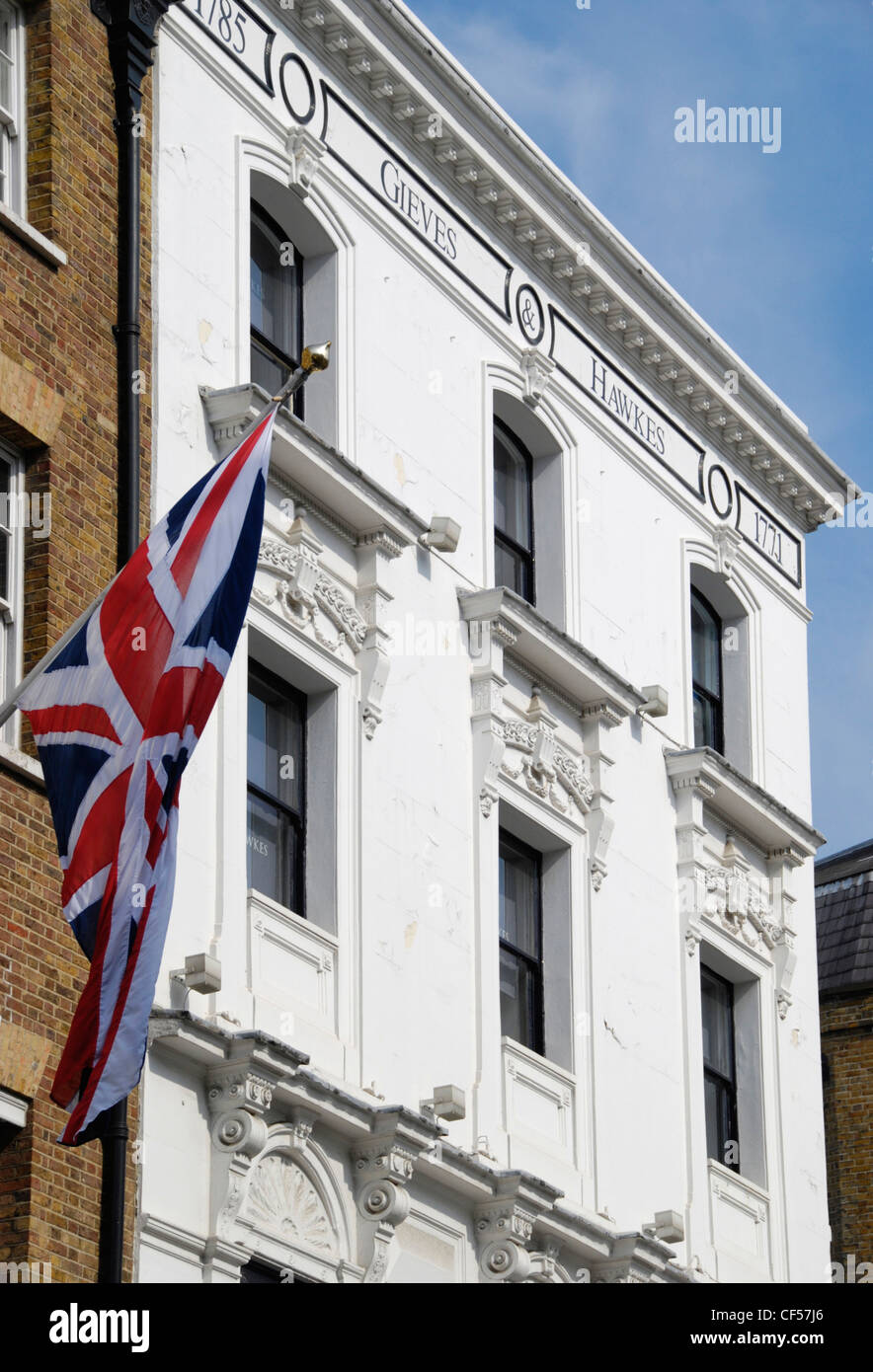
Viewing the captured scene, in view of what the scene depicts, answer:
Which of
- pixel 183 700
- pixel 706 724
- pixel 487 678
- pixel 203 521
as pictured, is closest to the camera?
pixel 183 700

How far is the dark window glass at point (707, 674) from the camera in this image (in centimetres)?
2830

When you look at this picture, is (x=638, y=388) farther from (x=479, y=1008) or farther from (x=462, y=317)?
(x=479, y=1008)

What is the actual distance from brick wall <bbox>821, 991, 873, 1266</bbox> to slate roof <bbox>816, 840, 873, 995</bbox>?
31 centimetres

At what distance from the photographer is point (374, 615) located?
72.1 feet

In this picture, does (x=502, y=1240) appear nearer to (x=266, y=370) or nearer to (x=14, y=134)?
(x=266, y=370)

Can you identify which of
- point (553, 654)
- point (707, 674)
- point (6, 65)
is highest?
point (707, 674)

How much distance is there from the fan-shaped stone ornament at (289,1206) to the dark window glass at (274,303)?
6143 millimetres

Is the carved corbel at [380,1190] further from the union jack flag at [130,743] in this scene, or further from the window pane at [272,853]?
the union jack flag at [130,743]

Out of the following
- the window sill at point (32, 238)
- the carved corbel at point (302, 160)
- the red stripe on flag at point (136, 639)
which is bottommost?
the red stripe on flag at point (136, 639)

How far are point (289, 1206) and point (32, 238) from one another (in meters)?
6.74

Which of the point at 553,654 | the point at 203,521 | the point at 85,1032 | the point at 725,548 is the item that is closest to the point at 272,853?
the point at 553,654

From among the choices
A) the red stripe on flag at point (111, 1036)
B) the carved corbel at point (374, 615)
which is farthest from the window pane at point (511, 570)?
the red stripe on flag at point (111, 1036)

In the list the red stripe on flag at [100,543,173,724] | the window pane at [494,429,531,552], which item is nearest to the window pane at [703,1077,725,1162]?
the window pane at [494,429,531,552]

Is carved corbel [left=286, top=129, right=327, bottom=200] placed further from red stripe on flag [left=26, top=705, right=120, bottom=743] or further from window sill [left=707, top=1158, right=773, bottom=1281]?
window sill [left=707, top=1158, right=773, bottom=1281]
